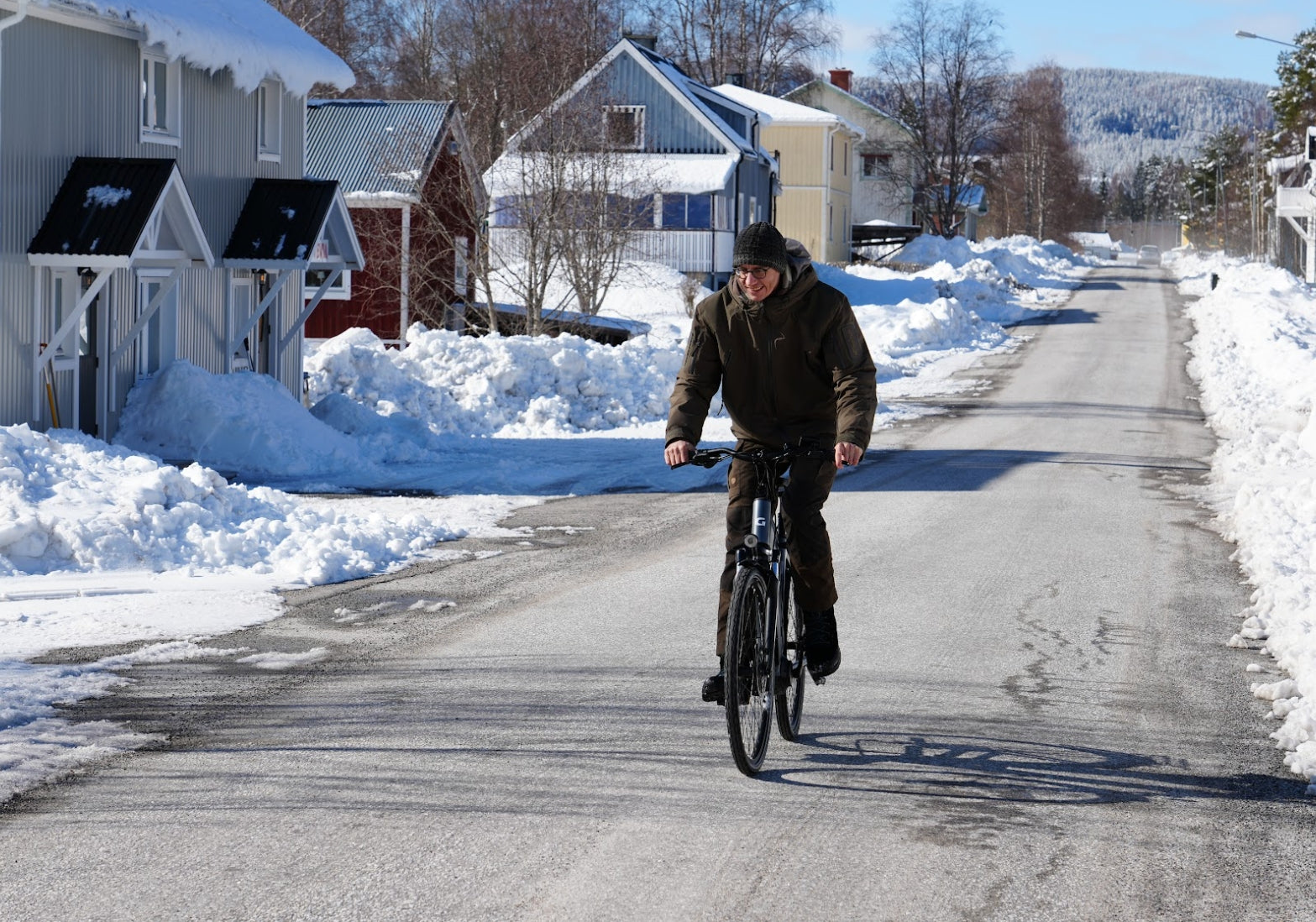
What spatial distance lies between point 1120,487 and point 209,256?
35.9ft

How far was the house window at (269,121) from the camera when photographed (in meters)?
22.8

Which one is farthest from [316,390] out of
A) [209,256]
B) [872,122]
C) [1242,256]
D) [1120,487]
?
[1242,256]

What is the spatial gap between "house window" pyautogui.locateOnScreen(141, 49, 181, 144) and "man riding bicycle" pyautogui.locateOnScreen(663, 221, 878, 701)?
14679 millimetres

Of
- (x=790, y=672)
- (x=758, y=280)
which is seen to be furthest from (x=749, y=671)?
(x=758, y=280)

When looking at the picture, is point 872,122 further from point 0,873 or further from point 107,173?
point 0,873

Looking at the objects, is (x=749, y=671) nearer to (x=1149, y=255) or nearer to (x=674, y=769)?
(x=674, y=769)

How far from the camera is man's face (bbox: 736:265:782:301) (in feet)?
20.1

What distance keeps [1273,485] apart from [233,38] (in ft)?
44.0

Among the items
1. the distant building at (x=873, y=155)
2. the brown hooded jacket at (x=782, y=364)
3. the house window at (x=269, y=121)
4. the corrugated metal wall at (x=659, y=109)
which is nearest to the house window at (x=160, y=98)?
the house window at (x=269, y=121)

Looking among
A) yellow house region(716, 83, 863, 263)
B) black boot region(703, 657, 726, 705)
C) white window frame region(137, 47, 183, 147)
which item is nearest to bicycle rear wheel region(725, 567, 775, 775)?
black boot region(703, 657, 726, 705)

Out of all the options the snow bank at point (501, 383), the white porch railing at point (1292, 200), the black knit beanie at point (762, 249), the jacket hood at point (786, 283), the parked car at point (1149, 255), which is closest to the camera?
the black knit beanie at point (762, 249)

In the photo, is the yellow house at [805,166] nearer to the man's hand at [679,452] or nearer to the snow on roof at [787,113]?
the snow on roof at [787,113]

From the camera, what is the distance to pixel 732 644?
5.72 m

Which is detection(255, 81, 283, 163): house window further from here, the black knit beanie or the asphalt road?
the black knit beanie
